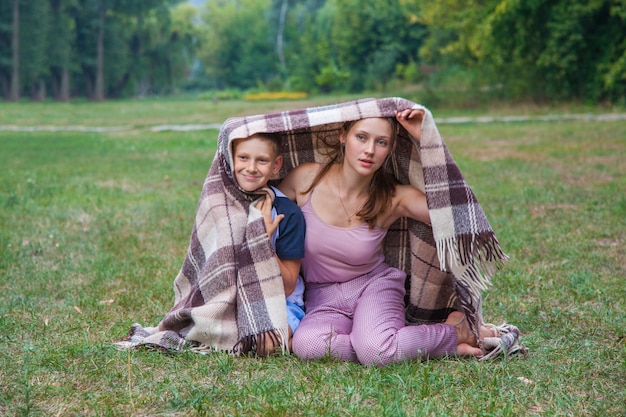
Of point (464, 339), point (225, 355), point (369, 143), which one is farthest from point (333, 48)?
point (225, 355)

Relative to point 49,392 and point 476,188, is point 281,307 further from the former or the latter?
point 476,188

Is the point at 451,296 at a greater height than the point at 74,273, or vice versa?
the point at 451,296

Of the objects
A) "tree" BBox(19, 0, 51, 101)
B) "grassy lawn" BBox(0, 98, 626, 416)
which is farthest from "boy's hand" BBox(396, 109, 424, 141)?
"tree" BBox(19, 0, 51, 101)

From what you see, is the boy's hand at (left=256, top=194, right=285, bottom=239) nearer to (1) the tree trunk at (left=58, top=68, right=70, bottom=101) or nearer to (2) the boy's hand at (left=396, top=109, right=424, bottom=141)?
(2) the boy's hand at (left=396, top=109, right=424, bottom=141)

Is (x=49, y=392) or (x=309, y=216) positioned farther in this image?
(x=309, y=216)

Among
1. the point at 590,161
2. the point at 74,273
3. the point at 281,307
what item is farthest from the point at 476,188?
the point at 281,307

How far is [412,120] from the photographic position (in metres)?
3.62

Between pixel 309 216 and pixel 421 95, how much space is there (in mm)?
22997

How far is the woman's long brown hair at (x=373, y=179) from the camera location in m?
3.78

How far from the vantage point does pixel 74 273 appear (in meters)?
5.41

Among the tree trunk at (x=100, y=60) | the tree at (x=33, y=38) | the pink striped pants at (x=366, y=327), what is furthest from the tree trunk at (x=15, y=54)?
the pink striped pants at (x=366, y=327)

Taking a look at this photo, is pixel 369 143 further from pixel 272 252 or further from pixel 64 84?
pixel 64 84

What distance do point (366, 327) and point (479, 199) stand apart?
15.3 feet

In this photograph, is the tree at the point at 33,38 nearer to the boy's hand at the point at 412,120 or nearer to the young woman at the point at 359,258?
the young woman at the point at 359,258
